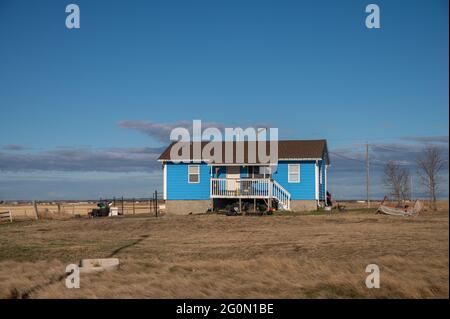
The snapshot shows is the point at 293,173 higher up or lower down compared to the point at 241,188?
higher up

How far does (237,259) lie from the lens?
15312 mm

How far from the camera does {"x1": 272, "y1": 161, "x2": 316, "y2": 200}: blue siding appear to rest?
37344mm

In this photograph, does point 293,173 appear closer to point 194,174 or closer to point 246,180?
point 246,180

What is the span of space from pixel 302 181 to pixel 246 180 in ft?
12.2

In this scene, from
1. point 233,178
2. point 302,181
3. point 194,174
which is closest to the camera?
point 233,178

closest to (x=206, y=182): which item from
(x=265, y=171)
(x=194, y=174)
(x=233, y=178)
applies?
(x=194, y=174)

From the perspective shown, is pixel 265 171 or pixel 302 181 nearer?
pixel 302 181

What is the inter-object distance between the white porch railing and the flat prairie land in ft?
23.9

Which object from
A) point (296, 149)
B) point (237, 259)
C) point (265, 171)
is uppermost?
point (296, 149)

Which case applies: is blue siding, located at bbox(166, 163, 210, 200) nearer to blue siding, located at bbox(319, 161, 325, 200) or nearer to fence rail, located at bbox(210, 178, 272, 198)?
fence rail, located at bbox(210, 178, 272, 198)

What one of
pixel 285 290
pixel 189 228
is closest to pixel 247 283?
pixel 285 290

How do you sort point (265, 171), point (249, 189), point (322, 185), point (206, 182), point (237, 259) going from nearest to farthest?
point (237, 259) < point (249, 189) < point (265, 171) < point (206, 182) < point (322, 185)

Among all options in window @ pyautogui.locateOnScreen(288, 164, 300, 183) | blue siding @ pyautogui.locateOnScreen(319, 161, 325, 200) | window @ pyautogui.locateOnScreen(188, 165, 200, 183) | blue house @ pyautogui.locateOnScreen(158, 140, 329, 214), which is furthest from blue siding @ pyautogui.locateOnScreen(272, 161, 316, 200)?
window @ pyautogui.locateOnScreen(188, 165, 200, 183)
